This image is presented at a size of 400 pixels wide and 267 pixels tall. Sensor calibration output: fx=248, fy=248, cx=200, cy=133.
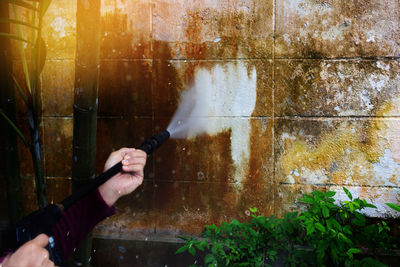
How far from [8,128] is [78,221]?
6.07 ft

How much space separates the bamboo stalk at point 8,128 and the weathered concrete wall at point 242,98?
625 millimetres

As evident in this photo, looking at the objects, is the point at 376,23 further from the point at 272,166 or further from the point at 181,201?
Result: the point at 181,201

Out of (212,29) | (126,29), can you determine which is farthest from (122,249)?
(212,29)

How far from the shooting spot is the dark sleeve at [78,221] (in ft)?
6.89

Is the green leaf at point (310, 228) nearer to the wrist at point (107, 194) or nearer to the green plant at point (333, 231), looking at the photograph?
the green plant at point (333, 231)

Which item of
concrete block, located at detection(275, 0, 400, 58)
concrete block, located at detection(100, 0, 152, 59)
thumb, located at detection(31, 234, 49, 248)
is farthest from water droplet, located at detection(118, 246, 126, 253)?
concrete block, located at detection(275, 0, 400, 58)

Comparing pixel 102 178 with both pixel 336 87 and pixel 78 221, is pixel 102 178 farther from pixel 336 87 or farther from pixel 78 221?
pixel 336 87

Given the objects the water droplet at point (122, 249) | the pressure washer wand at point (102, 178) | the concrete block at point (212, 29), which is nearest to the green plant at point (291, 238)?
the pressure washer wand at point (102, 178)

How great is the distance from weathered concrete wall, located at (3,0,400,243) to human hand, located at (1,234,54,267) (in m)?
2.36

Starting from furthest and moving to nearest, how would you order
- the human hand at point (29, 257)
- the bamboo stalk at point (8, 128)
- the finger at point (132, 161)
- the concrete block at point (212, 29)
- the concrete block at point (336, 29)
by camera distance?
the concrete block at point (212, 29) → the concrete block at point (336, 29) → the bamboo stalk at point (8, 128) → the finger at point (132, 161) → the human hand at point (29, 257)

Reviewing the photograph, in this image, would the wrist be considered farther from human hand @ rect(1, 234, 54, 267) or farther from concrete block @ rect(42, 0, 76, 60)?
concrete block @ rect(42, 0, 76, 60)

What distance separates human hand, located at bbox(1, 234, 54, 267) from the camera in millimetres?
1405

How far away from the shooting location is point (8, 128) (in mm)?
3180

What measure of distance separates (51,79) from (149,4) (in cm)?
188
